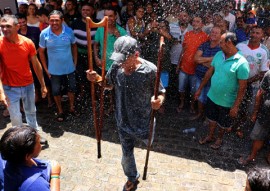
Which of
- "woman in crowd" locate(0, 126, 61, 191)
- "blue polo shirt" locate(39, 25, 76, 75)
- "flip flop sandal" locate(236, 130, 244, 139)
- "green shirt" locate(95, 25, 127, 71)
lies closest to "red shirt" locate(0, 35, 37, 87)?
"blue polo shirt" locate(39, 25, 76, 75)

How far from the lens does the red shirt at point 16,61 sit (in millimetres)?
4070

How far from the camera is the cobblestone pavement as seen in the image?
3965 millimetres

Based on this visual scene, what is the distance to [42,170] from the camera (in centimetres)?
220

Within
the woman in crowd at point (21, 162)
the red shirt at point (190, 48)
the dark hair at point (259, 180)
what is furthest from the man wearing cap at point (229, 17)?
the woman in crowd at point (21, 162)

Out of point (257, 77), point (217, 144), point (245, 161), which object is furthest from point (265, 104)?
point (217, 144)

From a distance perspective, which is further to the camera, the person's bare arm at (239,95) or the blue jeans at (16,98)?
the blue jeans at (16,98)

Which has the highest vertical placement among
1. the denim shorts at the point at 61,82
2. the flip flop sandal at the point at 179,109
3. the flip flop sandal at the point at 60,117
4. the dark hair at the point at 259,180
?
the dark hair at the point at 259,180

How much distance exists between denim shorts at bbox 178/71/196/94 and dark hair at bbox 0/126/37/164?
412 centimetres

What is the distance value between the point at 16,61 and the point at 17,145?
2479 millimetres

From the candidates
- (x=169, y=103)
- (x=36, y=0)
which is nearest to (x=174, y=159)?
(x=169, y=103)

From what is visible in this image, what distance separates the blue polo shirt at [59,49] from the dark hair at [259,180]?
13.7 ft

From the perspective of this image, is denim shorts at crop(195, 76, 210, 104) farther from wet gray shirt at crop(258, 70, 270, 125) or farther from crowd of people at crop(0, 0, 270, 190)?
wet gray shirt at crop(258, 70, 270, 125)

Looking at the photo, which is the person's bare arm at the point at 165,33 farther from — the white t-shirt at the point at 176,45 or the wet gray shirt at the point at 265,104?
the wet gray shirt at the point at 265,104

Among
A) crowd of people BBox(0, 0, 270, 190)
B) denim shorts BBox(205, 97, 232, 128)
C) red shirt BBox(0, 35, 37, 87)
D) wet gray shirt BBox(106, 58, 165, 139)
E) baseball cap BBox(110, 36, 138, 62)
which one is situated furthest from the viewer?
denim shorts BBox(205, 97, 232, 128)
